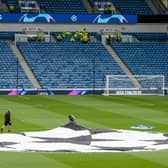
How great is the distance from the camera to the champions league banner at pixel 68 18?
2542 inches

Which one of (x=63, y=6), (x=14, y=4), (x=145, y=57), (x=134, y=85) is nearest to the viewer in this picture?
(x=134, y=85)

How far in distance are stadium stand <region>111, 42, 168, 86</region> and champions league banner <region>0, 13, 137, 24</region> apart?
257 centimetres

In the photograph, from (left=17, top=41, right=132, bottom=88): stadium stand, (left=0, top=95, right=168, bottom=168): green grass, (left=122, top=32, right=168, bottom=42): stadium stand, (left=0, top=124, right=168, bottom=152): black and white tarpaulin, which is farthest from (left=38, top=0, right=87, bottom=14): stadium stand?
(left=0, top=124, right=168, bottom=152): black and white tarpaulin

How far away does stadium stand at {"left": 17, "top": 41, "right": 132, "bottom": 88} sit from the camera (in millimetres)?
59406

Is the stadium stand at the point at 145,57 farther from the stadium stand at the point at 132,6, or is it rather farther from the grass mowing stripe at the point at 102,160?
the grass mowing stripe at the point at 102,160

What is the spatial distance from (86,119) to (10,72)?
26.3 meters

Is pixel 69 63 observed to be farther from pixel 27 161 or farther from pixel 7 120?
pixel 27 161

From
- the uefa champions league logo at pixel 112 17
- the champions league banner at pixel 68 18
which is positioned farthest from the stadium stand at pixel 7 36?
the uefa champions league logo at pixel 112 17

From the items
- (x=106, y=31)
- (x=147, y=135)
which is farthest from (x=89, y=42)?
(x=147, y=135)

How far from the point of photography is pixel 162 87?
5916 cm

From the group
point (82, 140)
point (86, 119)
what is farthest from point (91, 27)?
point (82, 140)

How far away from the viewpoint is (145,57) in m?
64.9

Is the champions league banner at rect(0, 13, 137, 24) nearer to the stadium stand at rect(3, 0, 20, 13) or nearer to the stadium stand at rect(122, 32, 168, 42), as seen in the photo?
the stadium stand at rect(3, 0, 20, 13)

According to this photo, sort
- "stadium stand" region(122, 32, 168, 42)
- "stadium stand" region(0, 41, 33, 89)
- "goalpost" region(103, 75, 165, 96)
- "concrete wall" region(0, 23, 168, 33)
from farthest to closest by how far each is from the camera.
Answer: "stadium stand" region(122, 32, 168, 42) < "concrete wall" region(0, 23, 168, 33) < "goalpost" region(103, 75, 165, 96) < "stadium stand" region(0, 41, 33, 89)
